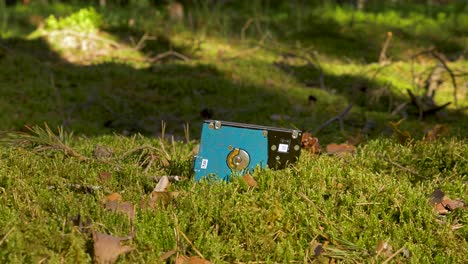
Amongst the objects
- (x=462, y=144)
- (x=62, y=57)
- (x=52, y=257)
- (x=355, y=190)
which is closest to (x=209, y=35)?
(x=62, y=57)

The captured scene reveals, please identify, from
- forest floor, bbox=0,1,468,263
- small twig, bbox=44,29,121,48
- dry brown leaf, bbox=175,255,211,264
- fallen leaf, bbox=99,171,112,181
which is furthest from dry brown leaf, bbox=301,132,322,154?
small twig, bbox=44,29,121,48

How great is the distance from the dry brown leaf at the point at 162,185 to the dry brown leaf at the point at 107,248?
1.74 ft

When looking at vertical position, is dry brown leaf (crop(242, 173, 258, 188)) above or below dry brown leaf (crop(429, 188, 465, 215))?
above

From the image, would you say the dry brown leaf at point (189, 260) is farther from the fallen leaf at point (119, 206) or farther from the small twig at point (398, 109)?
the small twig at point (398, 109)

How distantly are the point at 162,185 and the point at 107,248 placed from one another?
64 cm

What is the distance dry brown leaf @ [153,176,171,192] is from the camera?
3248 mm

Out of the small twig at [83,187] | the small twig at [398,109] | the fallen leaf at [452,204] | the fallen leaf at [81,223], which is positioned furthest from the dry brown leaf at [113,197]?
the small twig at [398,109]

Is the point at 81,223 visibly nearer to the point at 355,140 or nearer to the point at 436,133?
the point at 355,140

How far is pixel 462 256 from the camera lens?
9.69 ft

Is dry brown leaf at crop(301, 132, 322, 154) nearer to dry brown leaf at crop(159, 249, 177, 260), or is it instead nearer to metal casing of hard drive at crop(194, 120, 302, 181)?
metal casing of hard drive at crop(194, 120, 302, 181)

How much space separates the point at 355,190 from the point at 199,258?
89 centimetres

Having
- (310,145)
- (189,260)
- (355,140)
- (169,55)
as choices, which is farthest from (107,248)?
(169,55)

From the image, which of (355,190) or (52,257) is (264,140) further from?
(52,257)

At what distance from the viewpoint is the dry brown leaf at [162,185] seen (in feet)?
10.7
